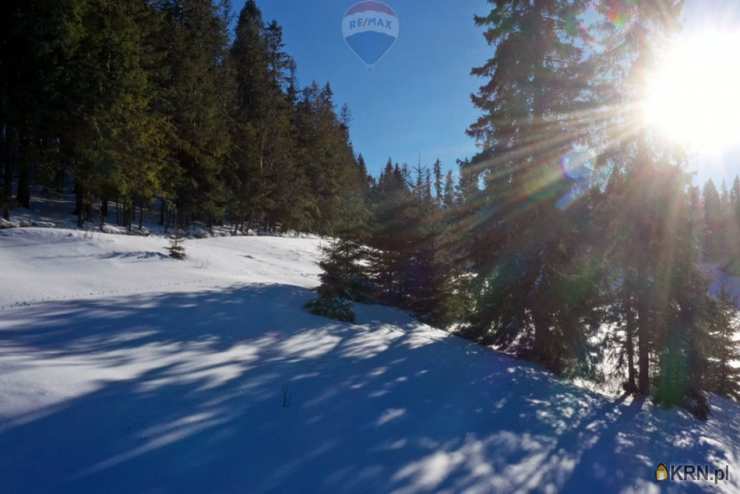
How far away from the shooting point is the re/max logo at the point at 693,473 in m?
5.61

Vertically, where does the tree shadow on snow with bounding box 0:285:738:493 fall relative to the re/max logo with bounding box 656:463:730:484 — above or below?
above

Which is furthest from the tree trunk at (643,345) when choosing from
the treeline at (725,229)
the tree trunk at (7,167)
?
the treeline at (725,229)

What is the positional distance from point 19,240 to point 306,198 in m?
23.7

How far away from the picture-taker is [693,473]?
6012mm

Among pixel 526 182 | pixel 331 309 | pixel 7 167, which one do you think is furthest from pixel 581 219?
pixel 7 167

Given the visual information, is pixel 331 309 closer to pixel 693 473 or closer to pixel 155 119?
pixel 693 473

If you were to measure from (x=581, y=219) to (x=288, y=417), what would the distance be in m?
9.33

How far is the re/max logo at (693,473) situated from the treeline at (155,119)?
582 inches

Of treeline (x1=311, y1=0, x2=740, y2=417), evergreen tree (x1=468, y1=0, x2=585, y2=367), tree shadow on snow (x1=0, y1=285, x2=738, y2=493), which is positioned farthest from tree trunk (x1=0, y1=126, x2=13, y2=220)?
evergreen tree (x1=468, y1=0, x2=585, y2=367)

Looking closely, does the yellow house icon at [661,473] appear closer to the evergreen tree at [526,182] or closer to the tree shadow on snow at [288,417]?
the tree shadow on snow at [288,417]

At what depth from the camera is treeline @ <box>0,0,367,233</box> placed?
49.5ft

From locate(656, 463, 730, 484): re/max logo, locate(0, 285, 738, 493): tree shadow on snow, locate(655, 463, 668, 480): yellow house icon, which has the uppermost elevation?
locate(0, 285, 738, 493): tree shadow on snow

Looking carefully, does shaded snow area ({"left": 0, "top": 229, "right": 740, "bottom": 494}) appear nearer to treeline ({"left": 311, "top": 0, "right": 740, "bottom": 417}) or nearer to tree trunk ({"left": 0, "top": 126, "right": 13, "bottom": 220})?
treeline ({"left": 311, "top": 0, "right": 740, "bottom": 417})

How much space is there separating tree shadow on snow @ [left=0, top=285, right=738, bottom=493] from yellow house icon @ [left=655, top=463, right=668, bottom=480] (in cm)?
11
